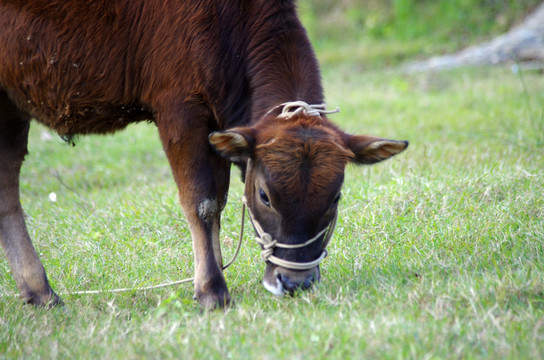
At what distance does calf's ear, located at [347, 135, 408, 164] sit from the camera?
12.1 feet

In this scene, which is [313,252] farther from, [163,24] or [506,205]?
[506,205]

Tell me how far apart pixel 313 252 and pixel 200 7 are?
1.57 m

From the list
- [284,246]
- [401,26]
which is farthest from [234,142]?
[401,26]

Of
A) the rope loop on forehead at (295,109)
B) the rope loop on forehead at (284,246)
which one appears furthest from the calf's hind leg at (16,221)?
the rope loop on forehead at (295,109)

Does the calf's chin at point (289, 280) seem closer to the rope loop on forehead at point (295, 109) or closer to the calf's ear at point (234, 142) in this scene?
the calf's ear at point (234, 142)

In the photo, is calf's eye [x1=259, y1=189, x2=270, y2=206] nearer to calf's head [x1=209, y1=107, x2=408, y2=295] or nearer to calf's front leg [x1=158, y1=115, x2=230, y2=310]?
calf's head [x1=209, y1=107, x2=408, y2=295]

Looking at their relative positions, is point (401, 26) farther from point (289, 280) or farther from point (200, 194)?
point (289, 280)

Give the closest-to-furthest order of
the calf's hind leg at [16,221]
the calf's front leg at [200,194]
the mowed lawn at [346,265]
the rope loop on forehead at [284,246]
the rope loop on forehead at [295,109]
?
the mowed lawn at [346,265], the rope loop on forehead at [284,246], the rope loop on forehead at [295,109], the calf's front leg at [200,194], the calf's hind leg at [16,221]

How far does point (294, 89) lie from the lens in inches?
154

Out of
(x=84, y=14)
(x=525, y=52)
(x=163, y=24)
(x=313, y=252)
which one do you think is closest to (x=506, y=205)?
(x=313, y=252)

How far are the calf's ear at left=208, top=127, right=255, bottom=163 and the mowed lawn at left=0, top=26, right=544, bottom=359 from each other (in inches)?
32.9

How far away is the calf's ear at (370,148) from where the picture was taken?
370cm

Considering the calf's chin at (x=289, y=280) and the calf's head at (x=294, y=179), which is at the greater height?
the calf's head at (x=294, y=179)

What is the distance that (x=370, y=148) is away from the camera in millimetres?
3738
